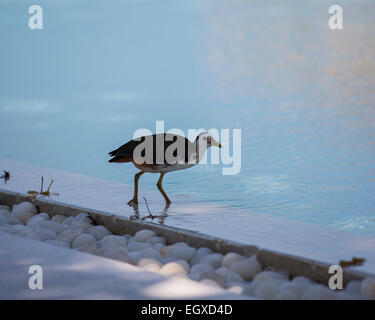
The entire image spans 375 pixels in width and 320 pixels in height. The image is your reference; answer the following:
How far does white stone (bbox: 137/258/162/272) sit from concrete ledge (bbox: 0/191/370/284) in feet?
1.24

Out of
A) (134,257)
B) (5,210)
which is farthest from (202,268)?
(5,210)

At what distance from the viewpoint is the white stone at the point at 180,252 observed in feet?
10.0

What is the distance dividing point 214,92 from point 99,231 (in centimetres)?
739

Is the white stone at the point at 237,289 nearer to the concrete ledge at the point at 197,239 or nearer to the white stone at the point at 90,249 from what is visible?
the concrete ledge at the point at 197,239

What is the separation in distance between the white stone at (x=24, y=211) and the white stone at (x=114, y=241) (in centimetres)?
77

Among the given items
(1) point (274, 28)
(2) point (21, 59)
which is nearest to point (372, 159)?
(2) point (21, 59)

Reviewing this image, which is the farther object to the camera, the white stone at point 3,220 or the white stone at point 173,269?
the white stone at point 3,220

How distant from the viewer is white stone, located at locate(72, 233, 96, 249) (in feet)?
10.8

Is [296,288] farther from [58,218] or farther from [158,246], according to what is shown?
[58,218]

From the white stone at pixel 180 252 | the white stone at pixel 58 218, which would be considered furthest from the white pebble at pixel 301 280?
the white stone at pixel 58 218

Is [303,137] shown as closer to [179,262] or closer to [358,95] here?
[358,95]

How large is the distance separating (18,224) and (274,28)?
14157 millimetres

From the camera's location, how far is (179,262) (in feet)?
9.44

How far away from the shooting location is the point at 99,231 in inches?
140
